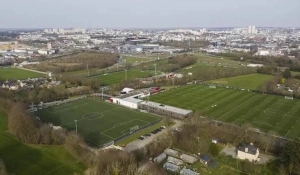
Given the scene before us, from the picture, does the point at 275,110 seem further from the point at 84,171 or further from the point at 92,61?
the point at 92,61

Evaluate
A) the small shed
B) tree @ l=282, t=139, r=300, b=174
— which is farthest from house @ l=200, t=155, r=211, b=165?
tree @ l=282, t=139, r=300, b=174

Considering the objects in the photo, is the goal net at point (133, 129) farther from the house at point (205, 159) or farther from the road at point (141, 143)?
the house at point (205, 159)

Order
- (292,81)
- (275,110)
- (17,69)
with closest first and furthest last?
(275,110), (292,81), (17,69)

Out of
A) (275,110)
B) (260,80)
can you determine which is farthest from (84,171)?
(260,80)

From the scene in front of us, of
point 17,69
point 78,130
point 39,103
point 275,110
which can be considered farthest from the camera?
point 17,69

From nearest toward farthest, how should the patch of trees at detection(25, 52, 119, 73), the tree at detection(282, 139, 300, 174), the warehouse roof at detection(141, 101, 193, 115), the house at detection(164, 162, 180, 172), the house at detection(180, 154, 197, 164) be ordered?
the tree at detection(282, 139, 300, 174), the house at detection(164, 162, 180, 172), the house at detection(180, 154, 197, 164), the warehouse roof at detection(141, 101, 193, 115), the patch of trees at detection(25, 52, 119, 73)

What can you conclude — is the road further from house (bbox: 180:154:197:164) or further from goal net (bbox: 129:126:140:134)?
house (bbox: 180:154:197:164)

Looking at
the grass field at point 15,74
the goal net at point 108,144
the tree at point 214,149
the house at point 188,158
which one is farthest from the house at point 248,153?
the grass field at point 15,74
